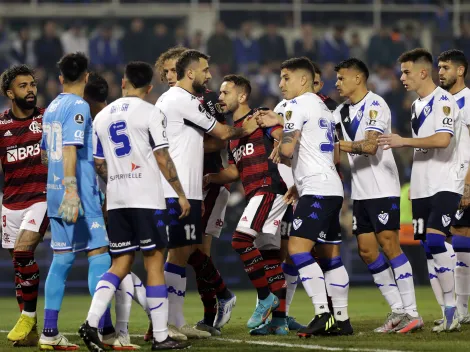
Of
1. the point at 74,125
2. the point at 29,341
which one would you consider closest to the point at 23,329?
the point at 29,341

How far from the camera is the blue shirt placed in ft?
26.5

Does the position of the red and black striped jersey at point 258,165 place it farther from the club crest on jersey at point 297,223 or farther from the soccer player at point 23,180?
the soccer player at point 23,180

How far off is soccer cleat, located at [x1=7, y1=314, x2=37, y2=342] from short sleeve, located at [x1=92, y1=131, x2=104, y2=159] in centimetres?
180

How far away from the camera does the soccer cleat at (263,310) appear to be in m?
9.25

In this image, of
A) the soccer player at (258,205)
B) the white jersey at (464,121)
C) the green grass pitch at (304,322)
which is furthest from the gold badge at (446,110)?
the green grass pitch at (304,322)

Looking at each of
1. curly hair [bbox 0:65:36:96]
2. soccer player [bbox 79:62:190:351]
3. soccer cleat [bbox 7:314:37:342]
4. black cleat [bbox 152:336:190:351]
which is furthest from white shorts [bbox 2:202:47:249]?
black cleat [bbox 152:336:190:351]

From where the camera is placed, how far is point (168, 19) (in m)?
22.9

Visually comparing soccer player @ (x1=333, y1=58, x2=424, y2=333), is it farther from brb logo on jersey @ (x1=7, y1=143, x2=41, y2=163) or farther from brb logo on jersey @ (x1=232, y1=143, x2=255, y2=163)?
brb logo on jersey @ (x1=7, y1=143, x2=41, y2=163)

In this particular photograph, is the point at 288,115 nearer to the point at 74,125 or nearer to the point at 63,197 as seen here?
the point at 74,125

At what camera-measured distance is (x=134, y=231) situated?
7973 millimetres

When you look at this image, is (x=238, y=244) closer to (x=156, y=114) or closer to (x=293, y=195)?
(x=293, y=195)

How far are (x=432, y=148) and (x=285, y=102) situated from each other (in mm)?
1482

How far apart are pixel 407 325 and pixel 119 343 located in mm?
2726

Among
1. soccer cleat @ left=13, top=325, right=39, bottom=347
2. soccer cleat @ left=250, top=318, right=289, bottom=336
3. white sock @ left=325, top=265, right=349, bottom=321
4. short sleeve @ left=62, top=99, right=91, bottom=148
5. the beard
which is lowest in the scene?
soccer cleat @ left=250, top=318, right=289, bottom=336
